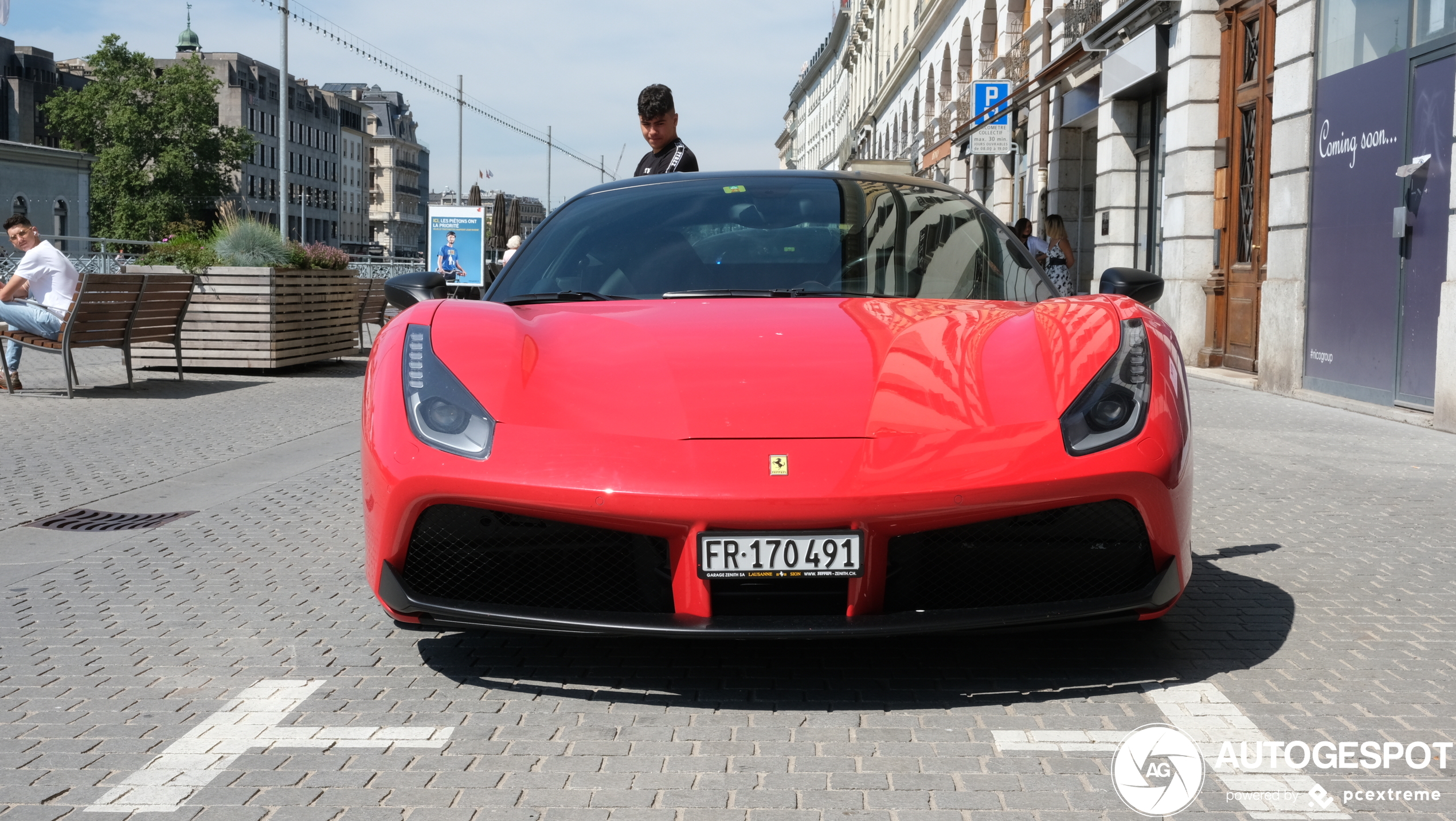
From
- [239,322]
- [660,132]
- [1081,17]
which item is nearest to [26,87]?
[1081,17]

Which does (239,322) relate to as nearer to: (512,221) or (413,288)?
(413,288)

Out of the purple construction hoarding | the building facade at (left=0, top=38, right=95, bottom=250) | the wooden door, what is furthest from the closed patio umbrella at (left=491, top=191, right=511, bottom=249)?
the building facade at (left=0, top=38, right=95, bottom=250)

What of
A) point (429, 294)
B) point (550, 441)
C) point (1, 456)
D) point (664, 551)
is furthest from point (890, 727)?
point (1, 456)

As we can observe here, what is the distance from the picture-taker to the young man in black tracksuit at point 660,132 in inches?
276

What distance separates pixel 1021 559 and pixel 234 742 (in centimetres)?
169

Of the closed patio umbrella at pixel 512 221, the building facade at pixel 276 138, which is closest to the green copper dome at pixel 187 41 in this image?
the building facade at pixel 276 138

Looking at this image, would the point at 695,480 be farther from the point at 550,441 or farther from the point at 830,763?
the point at 830,763

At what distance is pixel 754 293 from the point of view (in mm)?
4086

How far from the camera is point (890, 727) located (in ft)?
10.0

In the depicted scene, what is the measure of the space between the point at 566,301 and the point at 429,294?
556 mm

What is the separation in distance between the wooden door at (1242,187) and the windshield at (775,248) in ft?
33.9

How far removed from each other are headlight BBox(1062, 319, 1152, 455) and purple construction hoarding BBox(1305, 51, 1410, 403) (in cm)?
822

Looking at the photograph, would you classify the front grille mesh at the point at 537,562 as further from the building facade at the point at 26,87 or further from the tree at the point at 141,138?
the building facade at the point at 26,87

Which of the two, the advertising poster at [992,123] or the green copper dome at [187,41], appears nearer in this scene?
the advertising poster at [992,123]
